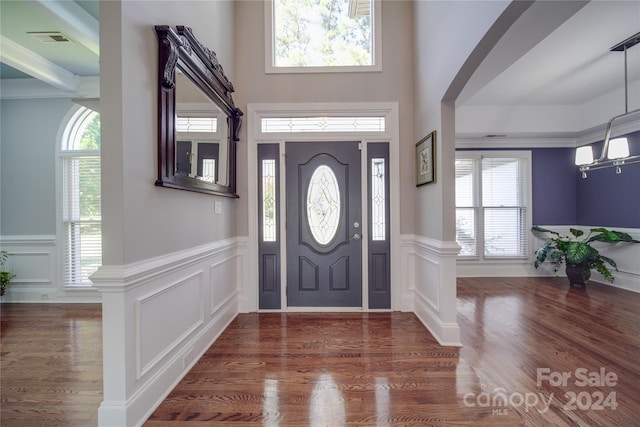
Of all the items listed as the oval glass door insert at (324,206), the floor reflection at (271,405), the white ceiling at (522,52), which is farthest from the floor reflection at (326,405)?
the white ceiling at (522,52)

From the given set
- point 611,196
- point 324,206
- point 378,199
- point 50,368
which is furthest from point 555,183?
point 50,368

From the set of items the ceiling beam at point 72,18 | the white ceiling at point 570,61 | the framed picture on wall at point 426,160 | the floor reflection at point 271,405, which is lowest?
the floor reflection at point 271,405

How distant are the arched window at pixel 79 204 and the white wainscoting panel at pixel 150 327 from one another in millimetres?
2361

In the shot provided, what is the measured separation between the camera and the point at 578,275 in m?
4.29

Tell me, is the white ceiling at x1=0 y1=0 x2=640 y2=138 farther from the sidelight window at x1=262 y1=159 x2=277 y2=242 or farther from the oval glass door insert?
the sidelight window at x1=262 y1=159 x2=277 y2=242

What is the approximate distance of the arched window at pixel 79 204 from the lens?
370cm

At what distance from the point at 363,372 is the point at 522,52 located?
273 centimetres

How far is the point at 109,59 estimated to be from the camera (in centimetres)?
148

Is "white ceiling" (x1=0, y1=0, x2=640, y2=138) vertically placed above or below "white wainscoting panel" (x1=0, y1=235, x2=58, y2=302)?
above

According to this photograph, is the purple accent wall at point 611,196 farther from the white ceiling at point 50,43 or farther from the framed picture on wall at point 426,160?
the white ceiling at point 50,43

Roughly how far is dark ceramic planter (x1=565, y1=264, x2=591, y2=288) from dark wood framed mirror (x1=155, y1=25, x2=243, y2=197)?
5.24 metres

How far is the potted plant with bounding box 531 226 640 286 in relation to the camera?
4.15 m

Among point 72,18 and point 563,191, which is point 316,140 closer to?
point 72,18

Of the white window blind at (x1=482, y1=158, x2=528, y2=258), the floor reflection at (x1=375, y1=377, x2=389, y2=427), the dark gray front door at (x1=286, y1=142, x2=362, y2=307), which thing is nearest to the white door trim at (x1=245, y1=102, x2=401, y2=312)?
the dark gray front door at (x1=286, y1=142, x2=362, y2=307)
